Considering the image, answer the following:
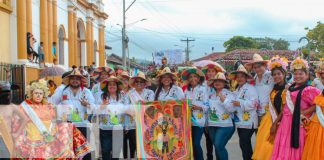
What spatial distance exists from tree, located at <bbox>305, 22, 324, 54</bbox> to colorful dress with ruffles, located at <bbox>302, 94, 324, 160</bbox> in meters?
37.3

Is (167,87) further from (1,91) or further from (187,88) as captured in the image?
(1,91)

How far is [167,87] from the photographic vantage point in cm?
721

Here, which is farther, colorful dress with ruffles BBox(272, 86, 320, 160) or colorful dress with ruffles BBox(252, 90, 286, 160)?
colorful dress with ruffles BBox(252, 90, 286, 160)

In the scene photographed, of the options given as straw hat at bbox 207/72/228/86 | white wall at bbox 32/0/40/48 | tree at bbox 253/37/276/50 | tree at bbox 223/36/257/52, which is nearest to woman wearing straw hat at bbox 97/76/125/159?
straw hat at bbox 207/72/228/86

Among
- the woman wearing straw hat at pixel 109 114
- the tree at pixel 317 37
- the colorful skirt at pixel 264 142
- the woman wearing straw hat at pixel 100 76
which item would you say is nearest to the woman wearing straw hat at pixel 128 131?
the woman wearing straw hat at pixel 109 114

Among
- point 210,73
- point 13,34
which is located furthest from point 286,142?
point 13,34

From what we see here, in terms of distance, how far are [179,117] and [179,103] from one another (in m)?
0.23

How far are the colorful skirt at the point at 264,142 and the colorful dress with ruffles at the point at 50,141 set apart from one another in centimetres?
267

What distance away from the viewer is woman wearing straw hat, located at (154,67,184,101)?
7.11 meters

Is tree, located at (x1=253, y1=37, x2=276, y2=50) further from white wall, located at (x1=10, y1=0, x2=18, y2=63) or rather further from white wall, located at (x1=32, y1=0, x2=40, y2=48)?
white wall, located at (x1=10, y1=0, x2=18, y2=63)

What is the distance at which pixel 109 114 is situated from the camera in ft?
23.5

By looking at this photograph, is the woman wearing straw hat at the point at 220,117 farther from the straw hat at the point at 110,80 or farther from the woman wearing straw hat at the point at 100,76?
the woman wearing straw hat at the point at 100,76

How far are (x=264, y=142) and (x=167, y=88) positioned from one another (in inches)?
75.6

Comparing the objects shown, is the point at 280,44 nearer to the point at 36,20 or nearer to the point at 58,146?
the point at 36,20
